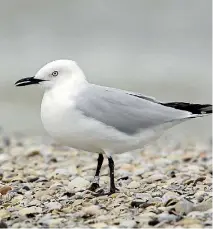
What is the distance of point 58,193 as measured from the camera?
18.7ft

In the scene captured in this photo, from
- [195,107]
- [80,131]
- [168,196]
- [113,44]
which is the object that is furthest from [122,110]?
[113,44]

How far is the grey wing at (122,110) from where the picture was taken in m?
5.35

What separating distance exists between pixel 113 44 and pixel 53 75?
14.4 m

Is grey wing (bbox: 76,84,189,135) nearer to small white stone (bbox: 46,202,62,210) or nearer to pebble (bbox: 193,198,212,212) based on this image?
small white stone (bbox: 46,202,62,210)

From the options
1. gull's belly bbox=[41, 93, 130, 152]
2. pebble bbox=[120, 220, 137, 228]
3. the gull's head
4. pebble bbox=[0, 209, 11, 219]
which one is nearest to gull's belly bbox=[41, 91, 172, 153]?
gull's belly bbox=[41, 93, 130, 152]

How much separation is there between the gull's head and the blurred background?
7214mm

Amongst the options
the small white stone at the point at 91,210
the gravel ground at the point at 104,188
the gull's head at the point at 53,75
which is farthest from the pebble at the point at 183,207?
the gull's head at the point at 53,75

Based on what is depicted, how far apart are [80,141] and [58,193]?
2.00 ft

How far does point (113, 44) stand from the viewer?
19.9 m

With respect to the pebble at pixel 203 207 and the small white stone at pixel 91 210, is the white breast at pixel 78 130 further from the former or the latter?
the pebble at pixel 203 207

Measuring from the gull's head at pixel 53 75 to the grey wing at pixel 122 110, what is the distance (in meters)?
0.20

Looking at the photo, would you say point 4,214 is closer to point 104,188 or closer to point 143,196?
point 143,196

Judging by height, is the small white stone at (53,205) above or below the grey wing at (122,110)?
below

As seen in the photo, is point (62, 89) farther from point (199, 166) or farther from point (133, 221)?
point (199, 166)
